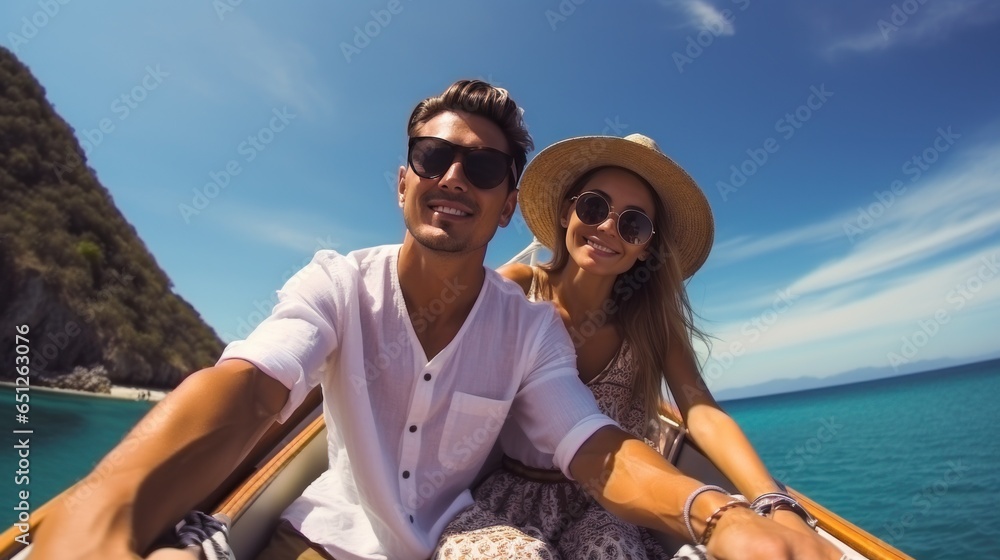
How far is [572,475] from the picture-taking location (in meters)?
1.82

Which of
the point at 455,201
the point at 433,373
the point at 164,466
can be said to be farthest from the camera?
the point at 455,201

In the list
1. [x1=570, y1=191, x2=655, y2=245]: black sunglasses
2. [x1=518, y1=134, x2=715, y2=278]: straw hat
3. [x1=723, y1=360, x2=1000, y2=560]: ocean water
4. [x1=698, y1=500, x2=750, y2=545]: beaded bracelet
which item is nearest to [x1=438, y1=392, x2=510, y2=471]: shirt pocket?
[x1=698, y1=500, x2=750, y2=545]: beaded bracelet

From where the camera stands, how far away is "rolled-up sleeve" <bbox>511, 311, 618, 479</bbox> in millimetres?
1821

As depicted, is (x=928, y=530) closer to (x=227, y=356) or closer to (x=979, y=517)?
(x=979, y=517)

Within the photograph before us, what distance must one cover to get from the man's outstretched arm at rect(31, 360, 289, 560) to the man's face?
79cm

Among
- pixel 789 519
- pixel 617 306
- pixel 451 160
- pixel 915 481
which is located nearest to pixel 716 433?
pixel 789 519

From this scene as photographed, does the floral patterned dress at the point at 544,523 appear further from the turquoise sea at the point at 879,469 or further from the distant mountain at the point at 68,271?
the distant mountain at the point at 68,271

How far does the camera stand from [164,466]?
1116mm

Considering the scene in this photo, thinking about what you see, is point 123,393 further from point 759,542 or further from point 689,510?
point 759,542

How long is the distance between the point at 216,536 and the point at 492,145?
155cm

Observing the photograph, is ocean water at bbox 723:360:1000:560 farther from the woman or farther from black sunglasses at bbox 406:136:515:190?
black sunglasses at bbox 406:136:515:190

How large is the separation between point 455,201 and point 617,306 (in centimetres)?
134

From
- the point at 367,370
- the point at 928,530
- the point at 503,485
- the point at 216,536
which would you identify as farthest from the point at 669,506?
the point at 928,530

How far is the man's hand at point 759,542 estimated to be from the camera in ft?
4.14
